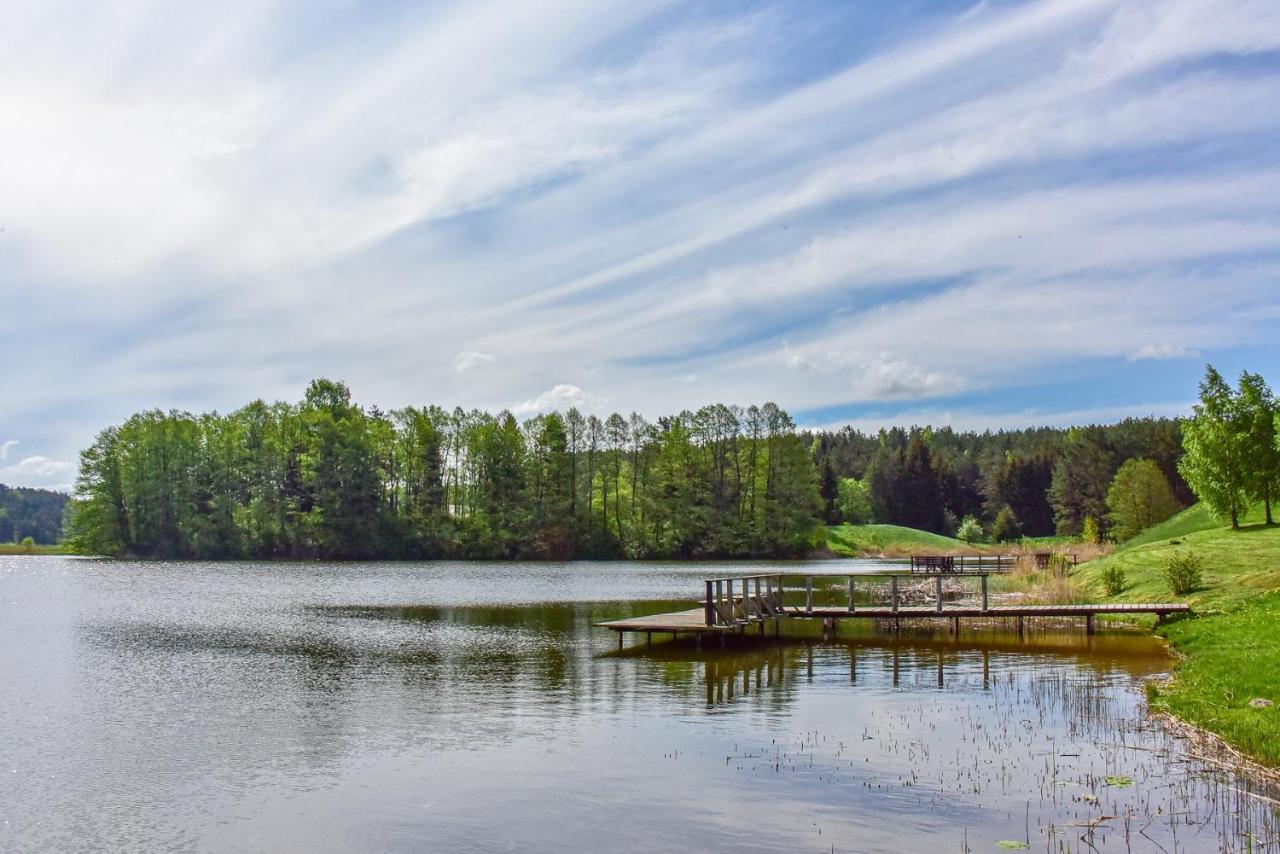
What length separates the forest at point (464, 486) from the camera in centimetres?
11269

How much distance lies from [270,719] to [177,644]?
14.9 meters

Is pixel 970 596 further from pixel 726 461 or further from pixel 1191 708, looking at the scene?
pixel 726 461

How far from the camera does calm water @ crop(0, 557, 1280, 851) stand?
13203 mm

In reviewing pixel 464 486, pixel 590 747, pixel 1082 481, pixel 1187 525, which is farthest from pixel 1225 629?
pixel 1082 481

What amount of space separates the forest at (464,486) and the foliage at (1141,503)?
19250mm

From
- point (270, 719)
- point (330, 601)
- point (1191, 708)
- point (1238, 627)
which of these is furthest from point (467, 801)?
point (330, 601)

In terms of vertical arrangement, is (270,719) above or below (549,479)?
below

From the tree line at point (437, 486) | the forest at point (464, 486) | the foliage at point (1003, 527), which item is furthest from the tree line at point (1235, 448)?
the foliage at point (1003, 527)

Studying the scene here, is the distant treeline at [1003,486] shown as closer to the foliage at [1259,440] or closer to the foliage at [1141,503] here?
the foliage at [1141,503]

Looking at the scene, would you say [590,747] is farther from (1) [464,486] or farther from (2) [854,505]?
(2) [854,505]

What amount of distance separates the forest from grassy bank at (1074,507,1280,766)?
64.8 meters

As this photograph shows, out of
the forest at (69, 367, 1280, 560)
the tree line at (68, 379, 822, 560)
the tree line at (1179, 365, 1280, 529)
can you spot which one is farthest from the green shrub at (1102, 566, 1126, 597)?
the tree line at (68, 379, 822, 560)

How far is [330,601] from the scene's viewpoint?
52.6m

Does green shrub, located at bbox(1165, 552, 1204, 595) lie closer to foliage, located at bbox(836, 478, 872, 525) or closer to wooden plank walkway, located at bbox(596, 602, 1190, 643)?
wooden plank walkway, located at bbox(596, 602, 1190, 643)
